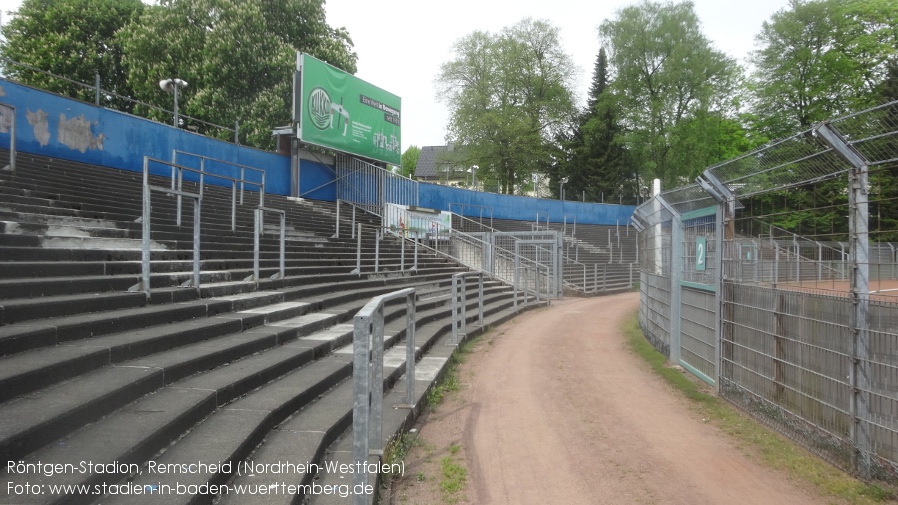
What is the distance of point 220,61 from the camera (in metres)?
24.4

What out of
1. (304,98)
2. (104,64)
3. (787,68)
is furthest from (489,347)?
(787,68)

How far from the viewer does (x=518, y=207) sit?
3158 cm

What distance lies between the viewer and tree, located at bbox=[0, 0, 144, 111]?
88.6 feet

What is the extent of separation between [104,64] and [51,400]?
3185cm

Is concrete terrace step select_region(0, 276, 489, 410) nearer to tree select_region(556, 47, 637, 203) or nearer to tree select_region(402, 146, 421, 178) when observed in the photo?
tree select_region(556, 47, 637, 203)

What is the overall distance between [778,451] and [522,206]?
27.6 m

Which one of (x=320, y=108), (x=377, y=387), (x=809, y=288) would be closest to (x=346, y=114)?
(x=320, y=108)

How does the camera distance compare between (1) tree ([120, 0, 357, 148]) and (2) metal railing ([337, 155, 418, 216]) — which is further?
(1) tree ([120, 0, 357, 148])

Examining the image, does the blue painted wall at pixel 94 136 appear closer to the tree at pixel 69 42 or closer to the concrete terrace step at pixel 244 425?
the concrete terrace step at pixel 244 425

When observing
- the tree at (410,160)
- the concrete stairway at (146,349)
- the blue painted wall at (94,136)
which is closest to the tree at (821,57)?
the blue painted wall at (94,136)

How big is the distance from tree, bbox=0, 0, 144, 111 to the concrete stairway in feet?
70.4

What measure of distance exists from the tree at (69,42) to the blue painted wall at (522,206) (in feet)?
53.5

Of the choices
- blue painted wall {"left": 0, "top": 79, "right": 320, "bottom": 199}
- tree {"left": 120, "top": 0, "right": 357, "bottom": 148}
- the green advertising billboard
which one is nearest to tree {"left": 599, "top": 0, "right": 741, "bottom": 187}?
the green advertising billboard

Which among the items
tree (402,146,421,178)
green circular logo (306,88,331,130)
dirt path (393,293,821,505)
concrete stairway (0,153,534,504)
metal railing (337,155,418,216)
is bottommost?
dirt path (393,293,821,505)
